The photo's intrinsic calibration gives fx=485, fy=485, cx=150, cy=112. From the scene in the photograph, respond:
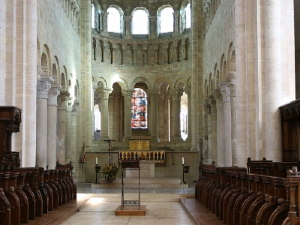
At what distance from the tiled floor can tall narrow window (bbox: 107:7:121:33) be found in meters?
19.5

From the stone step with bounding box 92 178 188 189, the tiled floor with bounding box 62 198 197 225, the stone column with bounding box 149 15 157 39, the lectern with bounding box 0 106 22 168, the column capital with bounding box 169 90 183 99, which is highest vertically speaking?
the stone column with bounding box 149 15 157 39

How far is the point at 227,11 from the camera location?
20.2 meters

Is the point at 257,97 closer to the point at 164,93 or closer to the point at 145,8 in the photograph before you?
the point at 145,8

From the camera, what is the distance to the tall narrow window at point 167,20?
3459 cm

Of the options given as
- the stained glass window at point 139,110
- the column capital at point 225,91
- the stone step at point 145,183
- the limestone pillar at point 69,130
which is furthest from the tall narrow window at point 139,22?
the stone step at point 145,183

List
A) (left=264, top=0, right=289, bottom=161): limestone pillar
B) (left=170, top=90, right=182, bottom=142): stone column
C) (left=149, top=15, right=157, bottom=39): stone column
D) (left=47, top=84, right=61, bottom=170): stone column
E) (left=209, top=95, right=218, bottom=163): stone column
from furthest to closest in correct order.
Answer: (left=149, top=15, right=157, bottom=39): stone column < (left=170, top=90, right=182, bottom=142): stone column < (left=209, top=95, right=218, bottom=163): stone column < (left=47, top=84, right=61, bottom=170): stone column < (left=264, top=0, right=289, bottom=161): limestone pillar

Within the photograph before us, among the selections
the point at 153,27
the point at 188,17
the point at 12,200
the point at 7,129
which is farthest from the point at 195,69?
the point at 12,200

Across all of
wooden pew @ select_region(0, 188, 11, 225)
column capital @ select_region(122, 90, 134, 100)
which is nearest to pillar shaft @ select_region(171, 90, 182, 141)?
column capital @ select_region(122, 90, 134, 100)

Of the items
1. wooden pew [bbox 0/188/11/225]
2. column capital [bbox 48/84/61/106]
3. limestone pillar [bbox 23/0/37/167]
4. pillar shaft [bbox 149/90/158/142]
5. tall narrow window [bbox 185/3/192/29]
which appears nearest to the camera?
wooden pew [bbox 0/188/11/225]

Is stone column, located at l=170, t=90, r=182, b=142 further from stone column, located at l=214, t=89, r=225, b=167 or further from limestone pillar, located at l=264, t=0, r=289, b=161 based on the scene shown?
limestone pillar, located at l=264, t=0, r=289, b=161

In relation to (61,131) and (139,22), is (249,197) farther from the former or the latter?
(139,22)

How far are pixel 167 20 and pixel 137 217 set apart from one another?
2301cm

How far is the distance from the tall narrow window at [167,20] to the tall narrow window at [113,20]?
3081mm

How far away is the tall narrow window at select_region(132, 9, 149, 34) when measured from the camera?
35.0 meters
